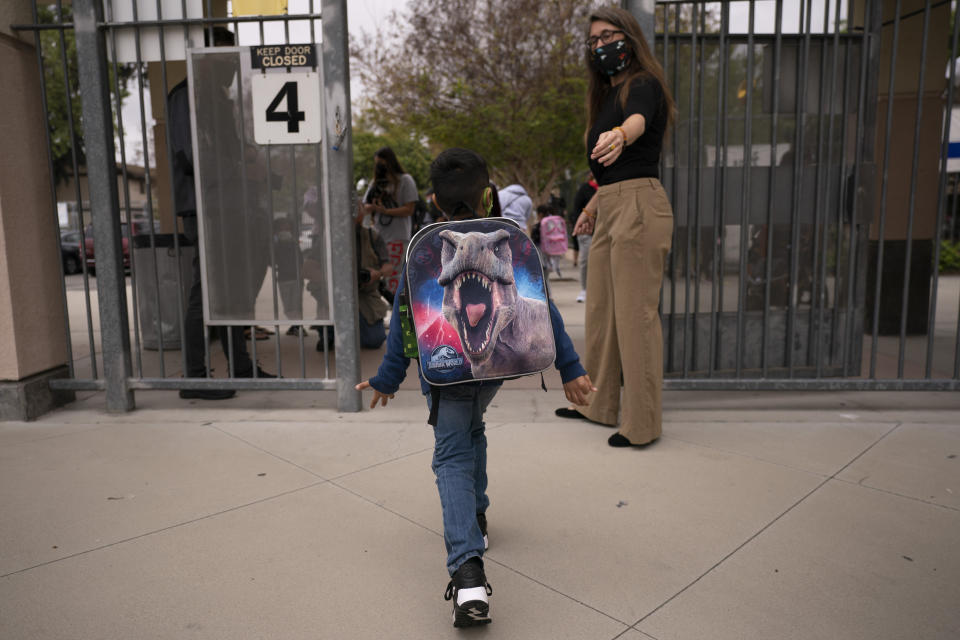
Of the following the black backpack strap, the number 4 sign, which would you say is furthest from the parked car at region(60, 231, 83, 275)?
the black backpack strap

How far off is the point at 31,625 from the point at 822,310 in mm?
4629

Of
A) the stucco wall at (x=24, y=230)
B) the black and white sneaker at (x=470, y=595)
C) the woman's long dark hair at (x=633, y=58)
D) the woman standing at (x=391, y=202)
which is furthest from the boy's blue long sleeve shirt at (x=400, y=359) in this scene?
the woman standing at (x=391, y=202)

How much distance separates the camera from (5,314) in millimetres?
4105

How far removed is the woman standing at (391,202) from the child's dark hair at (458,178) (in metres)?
4.36

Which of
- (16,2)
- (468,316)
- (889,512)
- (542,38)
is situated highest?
(542,38)

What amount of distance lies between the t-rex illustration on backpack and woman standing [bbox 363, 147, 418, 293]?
179 inches

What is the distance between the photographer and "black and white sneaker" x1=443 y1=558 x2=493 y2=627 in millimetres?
2035

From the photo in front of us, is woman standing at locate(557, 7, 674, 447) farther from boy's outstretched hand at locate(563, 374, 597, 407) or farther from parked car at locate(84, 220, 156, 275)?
parked car at locate(84, 220, 156, 275)

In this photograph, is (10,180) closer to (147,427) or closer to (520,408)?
(147,427)

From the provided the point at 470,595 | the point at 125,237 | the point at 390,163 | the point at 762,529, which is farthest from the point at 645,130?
the point at 125,237

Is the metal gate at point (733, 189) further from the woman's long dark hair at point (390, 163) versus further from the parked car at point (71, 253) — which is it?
the parked car at point (71, 253)

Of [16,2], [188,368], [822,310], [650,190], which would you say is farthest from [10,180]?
[822,310]

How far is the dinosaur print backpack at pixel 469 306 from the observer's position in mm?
2174

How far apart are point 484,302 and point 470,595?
87cm
